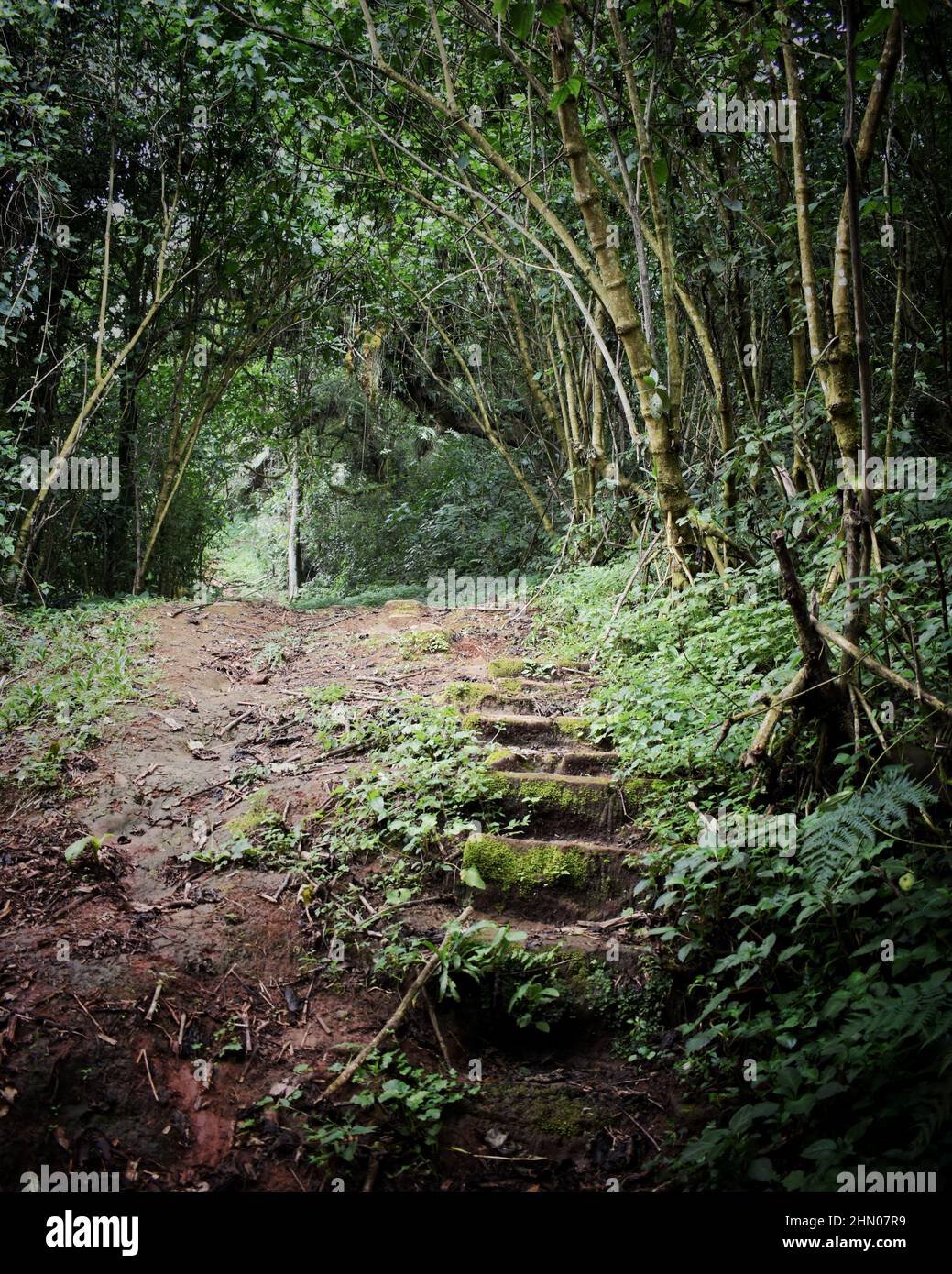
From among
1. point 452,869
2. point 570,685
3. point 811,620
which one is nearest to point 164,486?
point 570,685

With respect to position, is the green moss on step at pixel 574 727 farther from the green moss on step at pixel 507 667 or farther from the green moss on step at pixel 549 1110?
the green moss on step at pixel 549 1110

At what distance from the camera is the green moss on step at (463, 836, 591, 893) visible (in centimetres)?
344

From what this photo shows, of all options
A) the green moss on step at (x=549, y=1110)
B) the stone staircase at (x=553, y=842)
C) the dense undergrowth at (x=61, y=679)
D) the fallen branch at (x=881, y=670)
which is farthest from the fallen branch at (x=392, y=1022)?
the dense undergrowth at (x=61, y=679)

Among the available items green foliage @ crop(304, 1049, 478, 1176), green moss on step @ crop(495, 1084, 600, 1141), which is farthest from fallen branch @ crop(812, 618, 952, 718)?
green foliage @ crop(304, 1049, 478, 1176)

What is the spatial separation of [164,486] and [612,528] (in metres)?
5.61

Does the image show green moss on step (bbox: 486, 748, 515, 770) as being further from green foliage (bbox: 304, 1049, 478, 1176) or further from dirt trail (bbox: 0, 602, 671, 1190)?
green foliage (bbox: 304, 1049, 478, 1176)

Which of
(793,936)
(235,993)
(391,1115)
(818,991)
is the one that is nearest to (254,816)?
(235,993)

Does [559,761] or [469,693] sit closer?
[559,761]

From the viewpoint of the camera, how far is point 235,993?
2949 mm

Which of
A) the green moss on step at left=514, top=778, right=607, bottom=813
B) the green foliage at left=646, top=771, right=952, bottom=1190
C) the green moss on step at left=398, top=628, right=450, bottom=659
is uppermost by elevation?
the green moss on step at left=398, top=628, right=450, bottom=659

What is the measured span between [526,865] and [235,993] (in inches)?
49.8

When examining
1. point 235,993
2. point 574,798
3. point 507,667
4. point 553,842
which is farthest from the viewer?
point 507,667

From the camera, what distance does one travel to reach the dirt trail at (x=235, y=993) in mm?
2367

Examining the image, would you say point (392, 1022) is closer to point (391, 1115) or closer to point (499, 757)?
point (391, 1115)
